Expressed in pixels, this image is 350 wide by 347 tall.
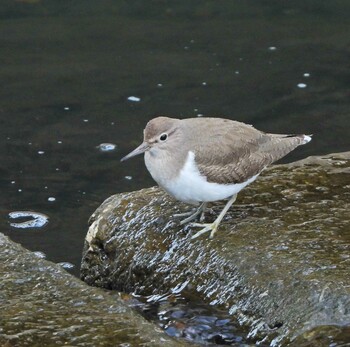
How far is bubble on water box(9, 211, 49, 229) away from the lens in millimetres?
7660

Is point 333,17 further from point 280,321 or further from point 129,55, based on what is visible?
point 280,321

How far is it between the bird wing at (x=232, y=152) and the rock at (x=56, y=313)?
3.32 ft

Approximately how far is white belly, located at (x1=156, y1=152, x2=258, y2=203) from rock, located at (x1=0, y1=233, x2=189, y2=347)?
759 mm

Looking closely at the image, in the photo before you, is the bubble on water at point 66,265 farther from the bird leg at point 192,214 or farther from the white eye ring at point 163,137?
the white eye ring at point 163,137

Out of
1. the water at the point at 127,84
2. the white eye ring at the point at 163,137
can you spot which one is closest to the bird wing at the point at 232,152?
the white eye ring at the point at 163,137

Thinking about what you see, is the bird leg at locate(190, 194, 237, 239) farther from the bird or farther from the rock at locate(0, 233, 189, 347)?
the rock at locate(0, 233, 189, 347)

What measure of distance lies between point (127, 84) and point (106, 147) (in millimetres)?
1232

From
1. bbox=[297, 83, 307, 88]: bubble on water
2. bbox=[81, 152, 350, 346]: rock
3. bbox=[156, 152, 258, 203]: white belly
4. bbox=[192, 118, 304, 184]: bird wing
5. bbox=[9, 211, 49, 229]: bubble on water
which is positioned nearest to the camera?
bbox=[81, 152, 350, 346]: rock

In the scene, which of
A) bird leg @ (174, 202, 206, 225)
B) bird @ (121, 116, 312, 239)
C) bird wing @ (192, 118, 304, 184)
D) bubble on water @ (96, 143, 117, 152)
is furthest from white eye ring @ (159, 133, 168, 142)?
bubble on water @ (96, 143, 117, 152)

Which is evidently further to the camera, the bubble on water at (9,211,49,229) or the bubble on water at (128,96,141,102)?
the bubble on water at (128,96,141,102)

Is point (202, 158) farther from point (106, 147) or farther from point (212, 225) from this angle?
point (106, 147)

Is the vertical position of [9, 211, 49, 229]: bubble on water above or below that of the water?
below

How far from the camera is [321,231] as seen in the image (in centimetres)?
534

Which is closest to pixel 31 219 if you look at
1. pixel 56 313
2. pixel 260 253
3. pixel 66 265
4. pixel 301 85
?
pixel 66 265
